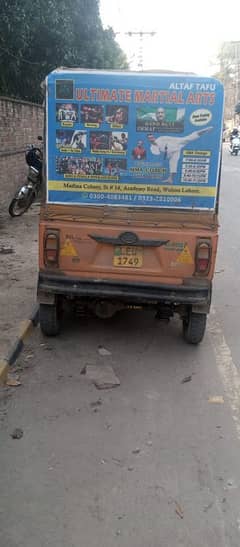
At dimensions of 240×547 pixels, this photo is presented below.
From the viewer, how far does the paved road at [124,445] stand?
9.47ft

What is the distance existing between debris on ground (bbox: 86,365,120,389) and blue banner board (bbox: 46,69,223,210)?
1.44 metres

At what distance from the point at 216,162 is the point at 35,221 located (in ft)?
23.0

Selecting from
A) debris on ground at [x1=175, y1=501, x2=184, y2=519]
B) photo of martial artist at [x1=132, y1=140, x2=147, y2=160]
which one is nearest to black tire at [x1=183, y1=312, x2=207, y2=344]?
photo of martial artist at [x1=132, y1=140, x2=147, y2=160]

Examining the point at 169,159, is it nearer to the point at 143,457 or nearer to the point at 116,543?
the point at 143,457

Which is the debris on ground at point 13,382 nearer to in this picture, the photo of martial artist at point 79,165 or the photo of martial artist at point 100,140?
the photo of martial artist at point 79,165

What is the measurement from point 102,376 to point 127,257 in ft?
3.43

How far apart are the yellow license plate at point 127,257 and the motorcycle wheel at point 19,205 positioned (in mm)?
6798

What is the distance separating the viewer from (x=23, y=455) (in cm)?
349

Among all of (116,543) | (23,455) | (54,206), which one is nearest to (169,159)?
(54,206)

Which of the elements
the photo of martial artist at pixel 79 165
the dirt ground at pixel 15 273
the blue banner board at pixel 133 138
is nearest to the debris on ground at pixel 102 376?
the dirt ground at pixel 15 273

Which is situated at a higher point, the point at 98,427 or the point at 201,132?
the point at 201,132

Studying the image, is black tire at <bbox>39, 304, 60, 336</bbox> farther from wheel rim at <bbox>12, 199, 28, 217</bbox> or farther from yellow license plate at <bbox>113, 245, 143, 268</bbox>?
wheel rim at <bbox>12, 199, 28, 217</bbox>

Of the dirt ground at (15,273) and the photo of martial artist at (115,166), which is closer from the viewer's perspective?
the photo of martial artist at (115,166)

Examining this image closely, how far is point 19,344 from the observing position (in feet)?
16.7
